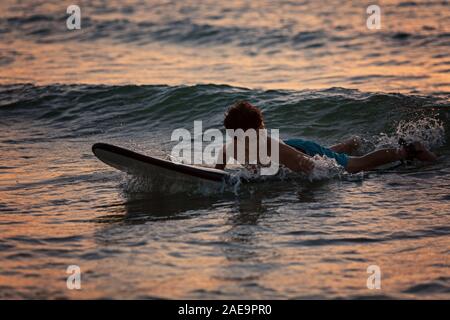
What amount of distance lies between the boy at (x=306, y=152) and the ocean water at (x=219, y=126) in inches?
5.7

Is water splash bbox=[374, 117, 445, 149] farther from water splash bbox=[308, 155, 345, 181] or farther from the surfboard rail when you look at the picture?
the surfboard rail

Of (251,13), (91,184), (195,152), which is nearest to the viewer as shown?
(91,184)

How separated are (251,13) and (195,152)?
10083 mm

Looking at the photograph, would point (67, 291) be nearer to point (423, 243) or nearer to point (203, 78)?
point (423, 243)

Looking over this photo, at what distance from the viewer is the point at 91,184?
761cm

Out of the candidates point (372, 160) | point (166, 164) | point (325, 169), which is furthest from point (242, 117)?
point (372, 160)

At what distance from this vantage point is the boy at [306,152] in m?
6.91

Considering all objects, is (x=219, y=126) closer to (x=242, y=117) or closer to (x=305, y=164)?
(x=305, y=164)

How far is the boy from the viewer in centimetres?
691

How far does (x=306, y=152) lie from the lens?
7.58m

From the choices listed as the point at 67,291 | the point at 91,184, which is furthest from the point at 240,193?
the point at 67,291

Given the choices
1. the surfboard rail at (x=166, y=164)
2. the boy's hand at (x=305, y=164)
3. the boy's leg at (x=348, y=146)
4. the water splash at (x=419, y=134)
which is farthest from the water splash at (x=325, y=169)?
the water splash at (x=419, y=134)

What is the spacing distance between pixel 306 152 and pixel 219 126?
317 centimetres

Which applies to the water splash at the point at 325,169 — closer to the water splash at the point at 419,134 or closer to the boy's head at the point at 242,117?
the boy's head at the point at 242,117
